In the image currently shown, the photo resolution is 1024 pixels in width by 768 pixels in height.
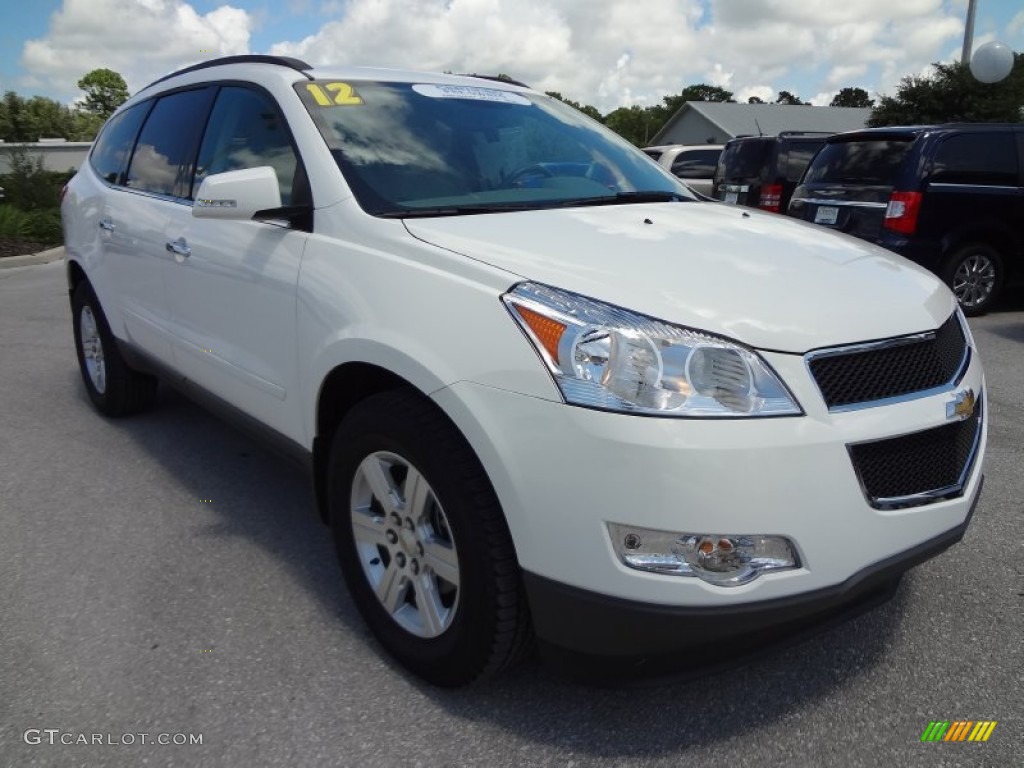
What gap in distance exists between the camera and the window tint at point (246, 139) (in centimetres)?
292

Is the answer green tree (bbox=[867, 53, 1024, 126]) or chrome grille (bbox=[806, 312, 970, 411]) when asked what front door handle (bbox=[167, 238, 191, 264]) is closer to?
chrome grille (bbox=[806, 312, 970, 411])

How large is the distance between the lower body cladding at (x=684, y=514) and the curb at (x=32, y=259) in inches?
511

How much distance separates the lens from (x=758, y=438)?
1.82m

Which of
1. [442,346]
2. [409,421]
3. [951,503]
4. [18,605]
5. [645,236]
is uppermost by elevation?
[645,236]

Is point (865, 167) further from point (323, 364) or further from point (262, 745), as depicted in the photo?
point (262, 745)

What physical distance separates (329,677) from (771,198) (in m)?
10.1

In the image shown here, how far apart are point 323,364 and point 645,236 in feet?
3.40

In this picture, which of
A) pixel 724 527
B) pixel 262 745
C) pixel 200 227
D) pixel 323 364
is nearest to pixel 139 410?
pixel 200 227

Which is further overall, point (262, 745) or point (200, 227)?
point (200, 227)

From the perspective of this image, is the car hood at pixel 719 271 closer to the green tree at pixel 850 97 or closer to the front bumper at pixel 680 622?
the front bumper at pixel 680 622

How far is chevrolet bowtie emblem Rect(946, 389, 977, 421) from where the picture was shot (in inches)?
84.0

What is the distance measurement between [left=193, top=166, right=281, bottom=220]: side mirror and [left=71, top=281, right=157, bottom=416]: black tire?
2229mm

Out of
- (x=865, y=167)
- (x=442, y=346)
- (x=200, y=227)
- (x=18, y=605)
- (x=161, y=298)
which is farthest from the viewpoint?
(x=865, y=167)

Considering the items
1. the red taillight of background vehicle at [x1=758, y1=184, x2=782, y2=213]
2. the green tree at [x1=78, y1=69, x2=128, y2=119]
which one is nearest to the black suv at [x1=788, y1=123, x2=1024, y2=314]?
the red taillight of background vehicle at [x1=758, y1=184, x2=782, y2=213]
